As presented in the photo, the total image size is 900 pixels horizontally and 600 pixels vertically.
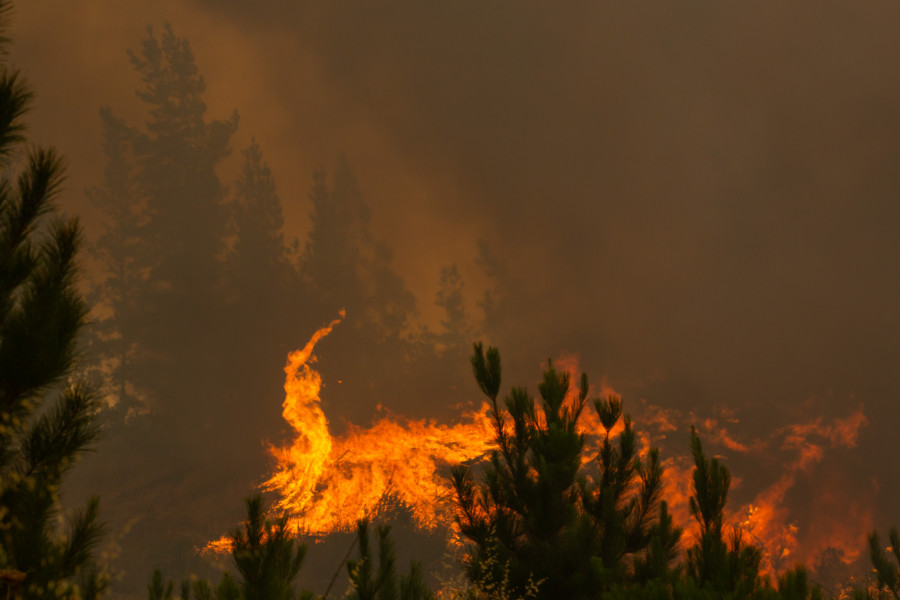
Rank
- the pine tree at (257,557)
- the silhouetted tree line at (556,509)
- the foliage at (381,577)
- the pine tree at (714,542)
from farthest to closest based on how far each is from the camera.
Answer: the silhouetted tree line at (556,509), the pine tree at (714,542), the foliage at (381,577), the pine tree at (257,557)

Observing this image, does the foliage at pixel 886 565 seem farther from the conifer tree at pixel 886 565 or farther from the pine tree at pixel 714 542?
the pine tree at pixel 714 542

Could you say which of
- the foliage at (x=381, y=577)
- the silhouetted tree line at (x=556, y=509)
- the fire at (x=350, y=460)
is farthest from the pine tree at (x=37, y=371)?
the fire at (x=350, y=460)

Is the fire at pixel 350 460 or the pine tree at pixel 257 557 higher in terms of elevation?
the fire at pixel 350 460

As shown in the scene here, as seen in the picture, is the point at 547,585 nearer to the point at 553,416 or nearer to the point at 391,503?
the point at 553,416

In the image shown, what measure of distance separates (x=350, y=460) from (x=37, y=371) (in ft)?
172

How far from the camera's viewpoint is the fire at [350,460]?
50.9 m

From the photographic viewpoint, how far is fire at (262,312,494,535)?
167 feet

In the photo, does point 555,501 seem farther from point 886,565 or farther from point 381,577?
point 886,565

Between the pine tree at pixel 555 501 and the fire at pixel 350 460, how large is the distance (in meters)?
43.9

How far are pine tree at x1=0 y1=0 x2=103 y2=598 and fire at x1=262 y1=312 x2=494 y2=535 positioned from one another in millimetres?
48324

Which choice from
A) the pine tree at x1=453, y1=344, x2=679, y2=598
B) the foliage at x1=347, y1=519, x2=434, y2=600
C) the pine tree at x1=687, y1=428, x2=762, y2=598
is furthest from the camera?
the pine tree at x1=453, y1=344, x2=679, y2=598

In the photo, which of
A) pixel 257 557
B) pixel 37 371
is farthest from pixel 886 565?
pixel 37 371

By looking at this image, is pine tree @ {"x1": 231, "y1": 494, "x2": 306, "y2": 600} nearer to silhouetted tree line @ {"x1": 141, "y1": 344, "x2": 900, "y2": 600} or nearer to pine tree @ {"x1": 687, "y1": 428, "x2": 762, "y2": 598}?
silhouetted tree line @ {"x1": 141, "y1": 344, "x2": 900, "y2": 600}

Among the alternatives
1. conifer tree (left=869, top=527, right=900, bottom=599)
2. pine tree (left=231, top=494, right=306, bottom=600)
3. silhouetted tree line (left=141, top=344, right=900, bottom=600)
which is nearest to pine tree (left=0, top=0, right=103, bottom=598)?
pine tree (left=231, top=494, right=306, bottom=600)
